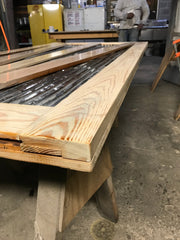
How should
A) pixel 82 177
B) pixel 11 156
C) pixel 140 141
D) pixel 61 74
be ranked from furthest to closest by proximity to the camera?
pixel 140 141 → pixel 61 74 → pixel 82 177 → pixel 11 156

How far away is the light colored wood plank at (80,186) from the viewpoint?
658mm

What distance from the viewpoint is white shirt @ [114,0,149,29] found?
3.76 metres

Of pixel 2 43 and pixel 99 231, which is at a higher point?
pixel 2 43

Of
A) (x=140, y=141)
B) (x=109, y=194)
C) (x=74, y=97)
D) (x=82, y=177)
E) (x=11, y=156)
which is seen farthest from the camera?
(x=140, y=141)

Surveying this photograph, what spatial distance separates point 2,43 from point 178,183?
3.54m

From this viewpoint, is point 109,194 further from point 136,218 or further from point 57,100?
point 57,100

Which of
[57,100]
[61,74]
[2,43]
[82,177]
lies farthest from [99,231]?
[2,43]

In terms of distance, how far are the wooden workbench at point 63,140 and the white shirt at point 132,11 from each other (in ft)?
11.7

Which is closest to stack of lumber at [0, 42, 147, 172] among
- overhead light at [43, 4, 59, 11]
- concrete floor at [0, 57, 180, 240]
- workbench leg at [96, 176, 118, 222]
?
workbench leg at [96, 176, 118, 222]

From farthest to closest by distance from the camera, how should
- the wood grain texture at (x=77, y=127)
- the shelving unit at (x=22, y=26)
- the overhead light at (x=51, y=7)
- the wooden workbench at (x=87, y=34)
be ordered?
the shelving unit at (x=22, y=26) < the overhead light at (x=51, y=7) < the wooden workbench at (x=87, y=34) < the wood grain texture at (x=77, y=127)

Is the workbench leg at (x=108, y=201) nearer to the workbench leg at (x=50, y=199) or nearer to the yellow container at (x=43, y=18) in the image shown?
the workbench leg at (x=50, y=199)

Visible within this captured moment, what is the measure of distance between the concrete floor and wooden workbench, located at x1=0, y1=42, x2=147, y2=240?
0.31 meters

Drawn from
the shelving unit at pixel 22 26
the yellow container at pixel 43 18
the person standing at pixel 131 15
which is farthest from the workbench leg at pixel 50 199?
the shelving unit at pixel 22 26

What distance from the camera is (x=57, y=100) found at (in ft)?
2.10
